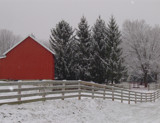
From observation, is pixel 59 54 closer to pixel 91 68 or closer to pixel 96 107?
pixel 91 68

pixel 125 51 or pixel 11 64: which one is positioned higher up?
pixel 125 51

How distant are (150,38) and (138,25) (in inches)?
151

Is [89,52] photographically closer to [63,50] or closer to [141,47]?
[63,50]

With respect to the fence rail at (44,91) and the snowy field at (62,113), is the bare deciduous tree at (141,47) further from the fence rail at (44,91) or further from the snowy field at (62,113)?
the snowy field at (62,113)

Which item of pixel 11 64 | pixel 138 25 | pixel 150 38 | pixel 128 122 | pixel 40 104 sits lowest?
pixel 128 122

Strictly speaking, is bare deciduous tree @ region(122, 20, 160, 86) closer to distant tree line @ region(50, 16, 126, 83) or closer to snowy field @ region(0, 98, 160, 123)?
distant tree line @ region(50, 16, 126, 83)

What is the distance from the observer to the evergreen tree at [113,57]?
32031 millimetres

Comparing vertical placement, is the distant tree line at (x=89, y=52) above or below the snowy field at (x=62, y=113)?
above

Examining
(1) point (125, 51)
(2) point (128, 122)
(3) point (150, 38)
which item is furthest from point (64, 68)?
(2) point (128, 122)

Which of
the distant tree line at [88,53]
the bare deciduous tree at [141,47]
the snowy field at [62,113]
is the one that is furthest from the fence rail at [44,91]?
the bare deciduous tree at [141,47]

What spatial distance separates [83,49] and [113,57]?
5150 millimetres

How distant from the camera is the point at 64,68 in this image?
32.0 metres

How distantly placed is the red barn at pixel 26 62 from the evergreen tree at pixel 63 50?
564cm

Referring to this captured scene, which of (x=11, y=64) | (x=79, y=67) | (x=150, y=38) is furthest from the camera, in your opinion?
(x=150, y=38)
